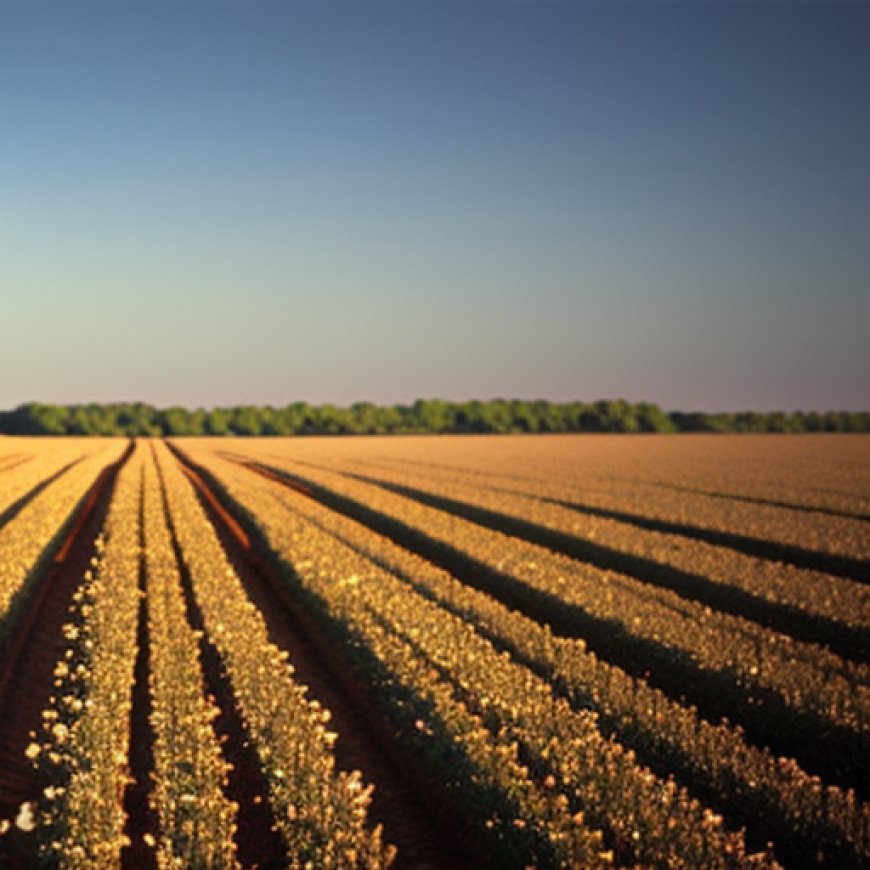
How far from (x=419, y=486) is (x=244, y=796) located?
34887mm

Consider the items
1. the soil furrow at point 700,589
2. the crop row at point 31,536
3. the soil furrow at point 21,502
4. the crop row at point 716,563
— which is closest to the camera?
the soil furrow at point 700,589

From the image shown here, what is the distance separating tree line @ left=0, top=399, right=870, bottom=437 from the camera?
182875mm

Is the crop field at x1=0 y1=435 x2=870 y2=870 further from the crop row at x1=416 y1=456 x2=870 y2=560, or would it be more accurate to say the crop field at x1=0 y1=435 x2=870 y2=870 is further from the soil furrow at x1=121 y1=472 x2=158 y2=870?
the crop row at x1=416 y1=456 x2=870 y2=560

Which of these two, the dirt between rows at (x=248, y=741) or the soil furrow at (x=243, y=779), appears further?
the dirt between rows at (x=248, y=741)

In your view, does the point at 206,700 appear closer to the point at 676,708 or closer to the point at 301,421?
the point at 676,708

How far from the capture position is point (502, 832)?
8773 mm

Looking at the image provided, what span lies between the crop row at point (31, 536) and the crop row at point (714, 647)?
35.7ft

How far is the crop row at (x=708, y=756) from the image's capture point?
8.48 m

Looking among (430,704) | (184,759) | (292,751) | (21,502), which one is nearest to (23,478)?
(21,502)

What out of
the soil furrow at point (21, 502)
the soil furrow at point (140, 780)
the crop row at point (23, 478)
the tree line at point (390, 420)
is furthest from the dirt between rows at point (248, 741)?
the tree line at point (390, 420)

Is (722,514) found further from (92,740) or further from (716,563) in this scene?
(92,740)

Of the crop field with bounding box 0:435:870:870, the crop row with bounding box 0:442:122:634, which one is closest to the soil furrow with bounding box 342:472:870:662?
the crop field with bounding box 0:435:870:870

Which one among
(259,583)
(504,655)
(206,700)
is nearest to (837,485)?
(259,583)

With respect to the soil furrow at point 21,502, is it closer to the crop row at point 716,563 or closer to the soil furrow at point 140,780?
the crop row at point 716,563
